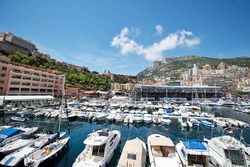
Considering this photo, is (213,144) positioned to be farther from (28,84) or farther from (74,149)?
(28,84)

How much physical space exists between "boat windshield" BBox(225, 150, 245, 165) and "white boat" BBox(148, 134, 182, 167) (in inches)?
155

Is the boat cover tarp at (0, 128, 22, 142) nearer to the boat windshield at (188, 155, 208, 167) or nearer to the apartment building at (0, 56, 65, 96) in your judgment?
the boat windshield at (188, 155, 208, 167)

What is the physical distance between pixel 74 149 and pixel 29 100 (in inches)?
1455

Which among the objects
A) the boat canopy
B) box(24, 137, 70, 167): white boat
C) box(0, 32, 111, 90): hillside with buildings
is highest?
box(0, 32, 111, 90): hillside with buildings

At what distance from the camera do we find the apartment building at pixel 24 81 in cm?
4928

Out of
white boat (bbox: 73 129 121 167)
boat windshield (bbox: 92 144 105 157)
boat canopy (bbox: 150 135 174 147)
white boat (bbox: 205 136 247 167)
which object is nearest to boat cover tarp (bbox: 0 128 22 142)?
white boat (bbox: 73 129 121 167)

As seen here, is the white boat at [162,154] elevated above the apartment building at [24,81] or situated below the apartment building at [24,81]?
below

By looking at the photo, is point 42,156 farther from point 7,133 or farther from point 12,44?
point 12,44

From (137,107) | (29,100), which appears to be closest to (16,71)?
(29,100)

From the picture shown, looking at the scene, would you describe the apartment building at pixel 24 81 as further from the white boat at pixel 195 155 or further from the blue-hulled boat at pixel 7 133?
the white boat at pixel 195 155

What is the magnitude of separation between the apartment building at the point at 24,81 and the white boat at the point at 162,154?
47626mm

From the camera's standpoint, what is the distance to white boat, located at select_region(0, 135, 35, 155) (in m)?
15.4

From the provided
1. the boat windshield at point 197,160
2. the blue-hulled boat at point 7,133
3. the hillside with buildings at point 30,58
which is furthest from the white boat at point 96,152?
the hillside with buildings at point 30,58

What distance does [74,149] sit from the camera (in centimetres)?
1870
